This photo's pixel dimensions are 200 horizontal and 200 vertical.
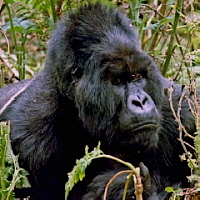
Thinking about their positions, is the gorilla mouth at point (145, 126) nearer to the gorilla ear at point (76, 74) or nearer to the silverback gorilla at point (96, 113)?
the silverback gorilla at point (96, 113)

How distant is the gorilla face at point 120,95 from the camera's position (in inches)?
119

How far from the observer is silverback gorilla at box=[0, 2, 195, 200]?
3.13 metres

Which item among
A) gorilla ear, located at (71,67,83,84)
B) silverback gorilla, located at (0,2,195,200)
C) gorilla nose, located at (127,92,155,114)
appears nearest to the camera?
gorilla nose, located at (127,92,155,114)

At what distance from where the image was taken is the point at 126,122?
9.91ft

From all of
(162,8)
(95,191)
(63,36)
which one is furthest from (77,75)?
(162,8)

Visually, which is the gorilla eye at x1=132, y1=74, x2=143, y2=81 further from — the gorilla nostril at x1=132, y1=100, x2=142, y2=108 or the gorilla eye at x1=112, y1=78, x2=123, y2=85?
the gorilla nostril at x1=132, y1=100, x2=142, y2=108

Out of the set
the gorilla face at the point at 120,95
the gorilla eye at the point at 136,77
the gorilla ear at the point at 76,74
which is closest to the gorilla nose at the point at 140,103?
the gorilla face at the point at 120,95

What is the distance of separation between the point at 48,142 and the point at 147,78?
793 millimetres

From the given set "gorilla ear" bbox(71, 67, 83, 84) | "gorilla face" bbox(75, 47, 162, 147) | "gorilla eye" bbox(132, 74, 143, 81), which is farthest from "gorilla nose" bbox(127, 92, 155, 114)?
"gorilla ear" bbox(71, 67, 83, 84)

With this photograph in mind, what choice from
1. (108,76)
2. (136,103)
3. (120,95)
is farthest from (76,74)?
(136,103)

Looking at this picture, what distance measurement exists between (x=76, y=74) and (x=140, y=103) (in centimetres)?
53

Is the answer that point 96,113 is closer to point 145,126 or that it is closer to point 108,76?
point 108,76

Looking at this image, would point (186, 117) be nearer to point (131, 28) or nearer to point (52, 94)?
point (131, 28)

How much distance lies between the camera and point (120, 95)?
10.2 ft
